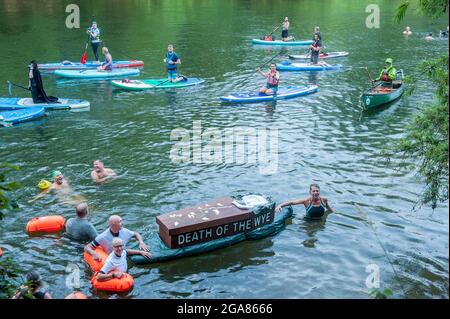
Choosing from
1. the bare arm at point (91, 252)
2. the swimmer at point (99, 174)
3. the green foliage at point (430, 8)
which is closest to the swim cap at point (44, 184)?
the swimmer at point (99, 174)

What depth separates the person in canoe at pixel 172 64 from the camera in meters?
26.3

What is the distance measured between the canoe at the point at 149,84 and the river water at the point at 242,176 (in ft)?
1.74

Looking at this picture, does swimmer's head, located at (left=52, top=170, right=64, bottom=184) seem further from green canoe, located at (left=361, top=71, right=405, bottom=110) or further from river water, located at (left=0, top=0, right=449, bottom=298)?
green canoe, located at (left=361, top=71, right=405, bottom=110)

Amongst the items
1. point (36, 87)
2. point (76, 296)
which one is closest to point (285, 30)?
point (36, 87)

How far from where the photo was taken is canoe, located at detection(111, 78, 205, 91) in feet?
85.5

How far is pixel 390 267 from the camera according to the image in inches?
472

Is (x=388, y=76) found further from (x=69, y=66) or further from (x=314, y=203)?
(x=69, y=66)

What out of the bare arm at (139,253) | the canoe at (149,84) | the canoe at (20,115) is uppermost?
the canoe at (149,84)

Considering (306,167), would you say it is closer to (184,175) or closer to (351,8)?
(184,175)

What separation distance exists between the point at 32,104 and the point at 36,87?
2.51ft

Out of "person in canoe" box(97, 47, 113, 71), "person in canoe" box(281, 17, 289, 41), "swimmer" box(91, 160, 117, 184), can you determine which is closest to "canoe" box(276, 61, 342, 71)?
"person in canoe" box(281, 17, 289, 41)

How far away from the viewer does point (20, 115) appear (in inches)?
832

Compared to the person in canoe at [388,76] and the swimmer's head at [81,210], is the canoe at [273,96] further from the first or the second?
the swimmer's head at [81,210]

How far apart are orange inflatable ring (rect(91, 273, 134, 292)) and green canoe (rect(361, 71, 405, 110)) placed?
1521 cm
